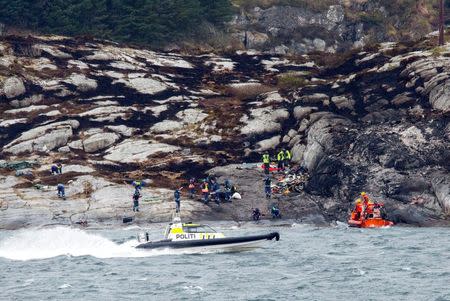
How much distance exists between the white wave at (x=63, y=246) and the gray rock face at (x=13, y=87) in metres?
32.3

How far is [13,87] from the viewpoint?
3922 inches

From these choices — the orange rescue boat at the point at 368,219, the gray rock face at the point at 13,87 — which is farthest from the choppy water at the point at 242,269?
the gray rock face at the point at 13,87

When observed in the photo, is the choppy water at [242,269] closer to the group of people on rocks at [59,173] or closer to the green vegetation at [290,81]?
the group of people on rocks at [59,173]

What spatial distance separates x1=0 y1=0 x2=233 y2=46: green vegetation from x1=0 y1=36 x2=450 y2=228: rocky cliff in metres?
10.6

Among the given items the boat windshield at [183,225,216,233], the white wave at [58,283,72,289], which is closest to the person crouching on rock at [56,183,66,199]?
the boat windshield at [183,225,216,233]

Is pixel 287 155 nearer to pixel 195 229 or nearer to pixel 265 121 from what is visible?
pixel 265 121

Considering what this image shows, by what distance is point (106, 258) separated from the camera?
2269 inches

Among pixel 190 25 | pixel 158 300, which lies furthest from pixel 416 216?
pixel 190 25

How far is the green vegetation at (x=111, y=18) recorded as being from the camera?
400 feet

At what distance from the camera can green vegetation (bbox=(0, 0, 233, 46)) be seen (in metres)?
122

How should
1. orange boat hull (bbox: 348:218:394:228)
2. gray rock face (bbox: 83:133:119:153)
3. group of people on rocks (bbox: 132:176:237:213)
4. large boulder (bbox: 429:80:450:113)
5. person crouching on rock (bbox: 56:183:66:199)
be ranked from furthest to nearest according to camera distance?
1. gray rock face (bbox: 83:133:119:153)
2. large boulder (bbox: 429:80:450:113)
3. person crouching on rock (bbox: 56:183:66:199)
4. group of people on rocks (bbox: 132:176:237:213)
5. orange boat hull (bbox: 348:218:394:228)

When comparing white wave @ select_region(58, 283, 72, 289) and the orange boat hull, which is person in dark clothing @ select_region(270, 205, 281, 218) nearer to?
the orange boat hull

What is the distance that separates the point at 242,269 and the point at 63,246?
58.5 feet

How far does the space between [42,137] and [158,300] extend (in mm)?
51836
